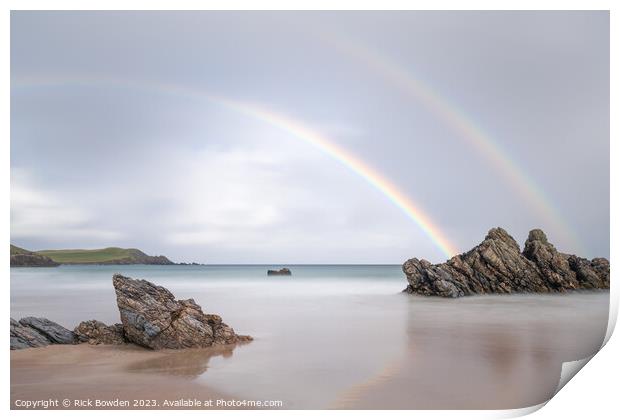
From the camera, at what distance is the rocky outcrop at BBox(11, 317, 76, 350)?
195 inches

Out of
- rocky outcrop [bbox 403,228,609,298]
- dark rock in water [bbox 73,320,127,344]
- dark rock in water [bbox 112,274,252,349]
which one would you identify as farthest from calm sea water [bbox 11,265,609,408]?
rocky outcrop [bbox 403,228,609,298]

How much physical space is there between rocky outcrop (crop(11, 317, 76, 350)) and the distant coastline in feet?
2.38

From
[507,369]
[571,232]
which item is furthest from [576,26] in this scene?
[507,369]

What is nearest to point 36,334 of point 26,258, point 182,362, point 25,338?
point 25,338

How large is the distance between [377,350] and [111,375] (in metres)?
2.92

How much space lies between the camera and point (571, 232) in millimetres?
6145

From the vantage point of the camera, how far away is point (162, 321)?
5.04 meters

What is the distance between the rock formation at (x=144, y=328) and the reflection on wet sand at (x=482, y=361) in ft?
6.42

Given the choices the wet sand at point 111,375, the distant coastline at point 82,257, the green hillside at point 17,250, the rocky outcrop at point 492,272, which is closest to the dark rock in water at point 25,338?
the wet sand at point 111,375

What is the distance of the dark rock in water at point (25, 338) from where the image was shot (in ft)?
16.1

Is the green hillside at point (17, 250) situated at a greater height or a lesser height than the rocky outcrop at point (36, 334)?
greater

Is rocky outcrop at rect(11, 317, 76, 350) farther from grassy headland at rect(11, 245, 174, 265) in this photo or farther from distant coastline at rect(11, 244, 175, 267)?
grassy headland at rect(11, 245, 174, 265)

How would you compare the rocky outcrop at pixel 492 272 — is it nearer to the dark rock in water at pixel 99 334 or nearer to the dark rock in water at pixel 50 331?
the dark rock in water at pixel 99 334
